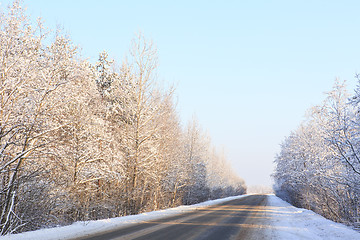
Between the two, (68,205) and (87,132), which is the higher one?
(87,132)

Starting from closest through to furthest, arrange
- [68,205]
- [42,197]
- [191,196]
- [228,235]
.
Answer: [228,235] < [42,197] < [68,205] < [191,196]

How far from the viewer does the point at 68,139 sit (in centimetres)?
1312

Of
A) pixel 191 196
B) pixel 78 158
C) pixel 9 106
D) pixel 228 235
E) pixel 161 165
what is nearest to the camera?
pixel 9 106

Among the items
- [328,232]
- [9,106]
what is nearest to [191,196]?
[328,232]

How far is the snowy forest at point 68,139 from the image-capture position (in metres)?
8.05

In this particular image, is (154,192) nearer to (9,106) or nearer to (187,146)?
(187,146)

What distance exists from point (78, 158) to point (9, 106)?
6.80m

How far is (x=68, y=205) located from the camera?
11492mm

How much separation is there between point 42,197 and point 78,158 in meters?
5.15

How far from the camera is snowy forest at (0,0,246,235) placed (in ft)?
26.4

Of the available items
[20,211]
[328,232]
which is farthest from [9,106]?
[328,232]

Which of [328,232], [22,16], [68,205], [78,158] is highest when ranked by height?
[22,16]

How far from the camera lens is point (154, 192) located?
22734 mm

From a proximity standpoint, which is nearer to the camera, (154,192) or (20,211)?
(20,211)
